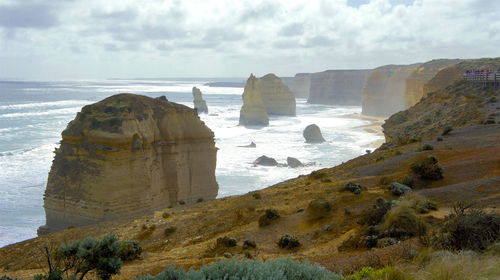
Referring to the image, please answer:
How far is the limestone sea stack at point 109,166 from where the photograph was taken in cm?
2039

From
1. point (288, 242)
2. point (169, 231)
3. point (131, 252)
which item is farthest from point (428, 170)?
point (131, 252)

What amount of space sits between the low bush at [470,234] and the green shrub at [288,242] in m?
3.58

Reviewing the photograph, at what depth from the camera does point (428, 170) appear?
1366cm

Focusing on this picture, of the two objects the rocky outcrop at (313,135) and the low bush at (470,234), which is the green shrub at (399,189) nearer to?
the low bush at (470,234)

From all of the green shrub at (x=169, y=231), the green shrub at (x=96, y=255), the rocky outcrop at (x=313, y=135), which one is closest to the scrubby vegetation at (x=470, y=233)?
the green shrub at (x=96, y=255)

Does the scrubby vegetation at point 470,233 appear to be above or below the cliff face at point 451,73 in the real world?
below

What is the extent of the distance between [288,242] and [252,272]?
5074 millimetres

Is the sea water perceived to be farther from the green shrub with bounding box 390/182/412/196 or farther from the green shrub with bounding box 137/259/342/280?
the green shrub with bounding box 137/259/342/280

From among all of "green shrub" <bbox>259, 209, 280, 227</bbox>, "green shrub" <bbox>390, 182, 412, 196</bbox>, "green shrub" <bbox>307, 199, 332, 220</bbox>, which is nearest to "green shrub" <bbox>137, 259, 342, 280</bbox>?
"green shrub" <bbox>307, 199, 332, 220</bbox>

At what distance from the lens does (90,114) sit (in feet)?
71.1

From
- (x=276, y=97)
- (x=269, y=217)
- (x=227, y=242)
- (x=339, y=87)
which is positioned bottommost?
(x=227, y=242)

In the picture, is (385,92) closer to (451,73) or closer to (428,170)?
(451,73)

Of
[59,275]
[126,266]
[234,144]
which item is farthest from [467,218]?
[234,144]

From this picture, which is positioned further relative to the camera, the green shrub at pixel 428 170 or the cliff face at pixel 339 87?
the cliff face at pixel 339 87
